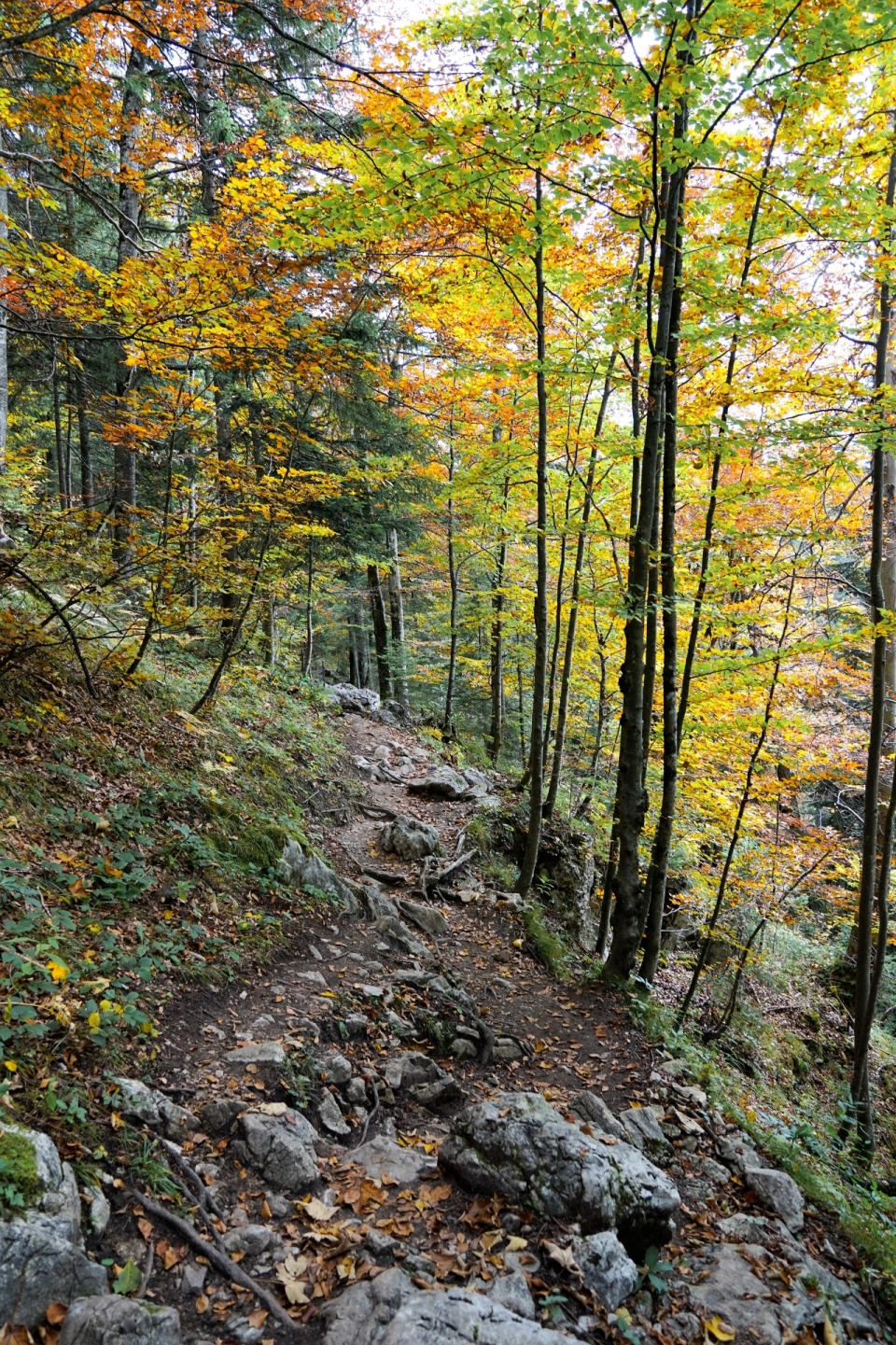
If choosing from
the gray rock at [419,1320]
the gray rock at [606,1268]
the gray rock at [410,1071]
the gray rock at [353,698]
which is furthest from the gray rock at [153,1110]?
the gray rock at [353,698]

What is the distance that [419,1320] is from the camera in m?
2.69

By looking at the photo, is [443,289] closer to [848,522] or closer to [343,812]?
[848,522]

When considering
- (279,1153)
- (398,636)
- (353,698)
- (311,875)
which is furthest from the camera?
(398,636)

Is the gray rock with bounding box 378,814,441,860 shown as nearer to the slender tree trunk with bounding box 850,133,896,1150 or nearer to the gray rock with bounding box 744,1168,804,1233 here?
the gray rock with bounding box 744,1168,804,1233

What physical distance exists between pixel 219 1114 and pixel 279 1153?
15.9 inches

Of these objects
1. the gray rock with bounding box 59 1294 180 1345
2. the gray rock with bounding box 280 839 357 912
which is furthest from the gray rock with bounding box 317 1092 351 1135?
the gray rock with bounding box 280 839 357 912

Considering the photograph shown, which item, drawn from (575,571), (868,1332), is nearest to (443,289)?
(575,571)

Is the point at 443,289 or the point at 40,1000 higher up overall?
the point at 443,289

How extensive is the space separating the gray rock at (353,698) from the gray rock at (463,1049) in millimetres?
9993

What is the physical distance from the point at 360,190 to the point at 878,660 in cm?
717

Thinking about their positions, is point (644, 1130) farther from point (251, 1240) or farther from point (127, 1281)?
point (127, 1281)

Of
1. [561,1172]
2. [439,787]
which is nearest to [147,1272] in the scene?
[561,1172]

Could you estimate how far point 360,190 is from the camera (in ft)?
17.7

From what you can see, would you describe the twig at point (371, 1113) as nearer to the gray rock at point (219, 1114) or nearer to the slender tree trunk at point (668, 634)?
the gray rock at point (219, 1114)
